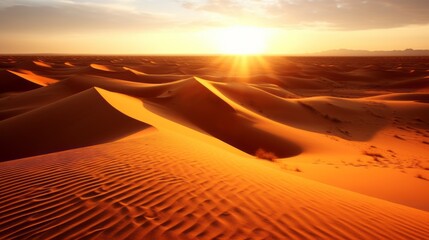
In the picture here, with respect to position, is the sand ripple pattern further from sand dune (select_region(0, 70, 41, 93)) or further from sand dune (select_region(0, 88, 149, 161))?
sand dune (select_region(0, 70, 41, 93))

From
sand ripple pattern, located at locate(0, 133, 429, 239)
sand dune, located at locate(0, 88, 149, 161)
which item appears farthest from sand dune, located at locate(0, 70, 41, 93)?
sand ripple pattern, located at locate(0, 133, 429, 239)

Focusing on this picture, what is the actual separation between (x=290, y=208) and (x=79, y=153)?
436cm

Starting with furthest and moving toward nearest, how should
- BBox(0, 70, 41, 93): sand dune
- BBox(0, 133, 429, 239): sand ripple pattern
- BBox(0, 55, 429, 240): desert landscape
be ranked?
BBox(0, 70, 41, 93): sand dune < BBox(0, 55, 429, 240): desert landscape < BBox(0, 133, 429, 239): sand ripple pattern

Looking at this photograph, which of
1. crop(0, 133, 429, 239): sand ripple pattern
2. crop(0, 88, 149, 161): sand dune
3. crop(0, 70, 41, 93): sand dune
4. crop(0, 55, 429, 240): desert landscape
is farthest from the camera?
crop(0, 70, 41, 93): sand dune

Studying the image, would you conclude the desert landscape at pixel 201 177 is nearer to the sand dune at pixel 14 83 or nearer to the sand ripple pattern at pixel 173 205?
the sand ripple pattern at pixel 173 205

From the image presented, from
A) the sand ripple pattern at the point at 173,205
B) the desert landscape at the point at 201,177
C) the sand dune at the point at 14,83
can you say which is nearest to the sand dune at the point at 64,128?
the desert landscape at the point at 201,177

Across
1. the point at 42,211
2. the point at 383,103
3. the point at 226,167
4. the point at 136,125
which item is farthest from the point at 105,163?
the point at 383,103

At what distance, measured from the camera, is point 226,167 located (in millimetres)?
5789

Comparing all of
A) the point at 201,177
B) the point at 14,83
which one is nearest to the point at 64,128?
the point at 201,177

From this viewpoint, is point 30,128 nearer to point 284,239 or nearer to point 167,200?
point 167,200

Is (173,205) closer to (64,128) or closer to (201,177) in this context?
(201,177)

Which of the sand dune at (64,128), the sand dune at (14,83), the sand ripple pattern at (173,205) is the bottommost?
the sand dune at (14,83)

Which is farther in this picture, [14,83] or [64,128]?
[14,83]

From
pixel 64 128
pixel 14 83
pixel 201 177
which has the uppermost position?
pixel 201 177
